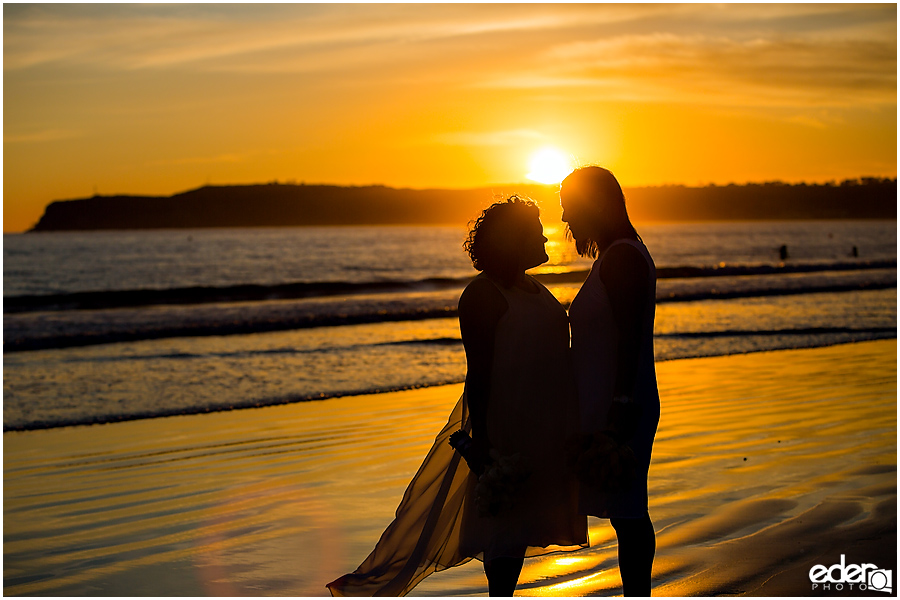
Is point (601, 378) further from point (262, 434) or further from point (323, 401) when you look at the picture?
point (323, 401)

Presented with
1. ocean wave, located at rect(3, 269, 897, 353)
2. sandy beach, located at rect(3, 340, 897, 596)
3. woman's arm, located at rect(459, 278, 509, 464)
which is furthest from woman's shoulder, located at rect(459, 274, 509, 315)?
ocean wave, located at rect(3, 269, 897, 353)

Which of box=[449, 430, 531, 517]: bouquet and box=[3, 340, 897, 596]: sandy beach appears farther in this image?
box=[3, 340, 897, 596]: sandy beach

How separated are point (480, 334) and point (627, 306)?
60 centimetres

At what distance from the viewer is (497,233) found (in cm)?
336

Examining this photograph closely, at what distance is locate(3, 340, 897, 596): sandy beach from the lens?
4.61 meters

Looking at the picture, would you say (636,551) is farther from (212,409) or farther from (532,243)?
(212,409)

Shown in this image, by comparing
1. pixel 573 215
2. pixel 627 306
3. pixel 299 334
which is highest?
pixel 573 215

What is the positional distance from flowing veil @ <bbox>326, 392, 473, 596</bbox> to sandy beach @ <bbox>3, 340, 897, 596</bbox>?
762 millimetres

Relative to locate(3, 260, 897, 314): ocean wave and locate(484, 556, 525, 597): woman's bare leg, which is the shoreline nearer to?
locate(484, 556, 525, 597): woman's bare leg

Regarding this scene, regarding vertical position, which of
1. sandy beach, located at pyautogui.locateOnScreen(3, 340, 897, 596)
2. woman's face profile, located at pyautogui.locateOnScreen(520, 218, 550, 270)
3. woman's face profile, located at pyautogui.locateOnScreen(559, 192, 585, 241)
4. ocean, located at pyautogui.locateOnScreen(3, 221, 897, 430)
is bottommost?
sandy beach, located at pyautogui.locateOnScreen(3, 340, 897, 596)

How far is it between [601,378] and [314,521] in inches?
113

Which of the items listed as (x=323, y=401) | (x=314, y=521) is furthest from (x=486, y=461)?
(x=323, y=401)

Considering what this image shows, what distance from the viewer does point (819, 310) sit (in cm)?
2084

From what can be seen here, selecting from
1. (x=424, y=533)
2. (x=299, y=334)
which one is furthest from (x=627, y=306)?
(x=299, y=334)
